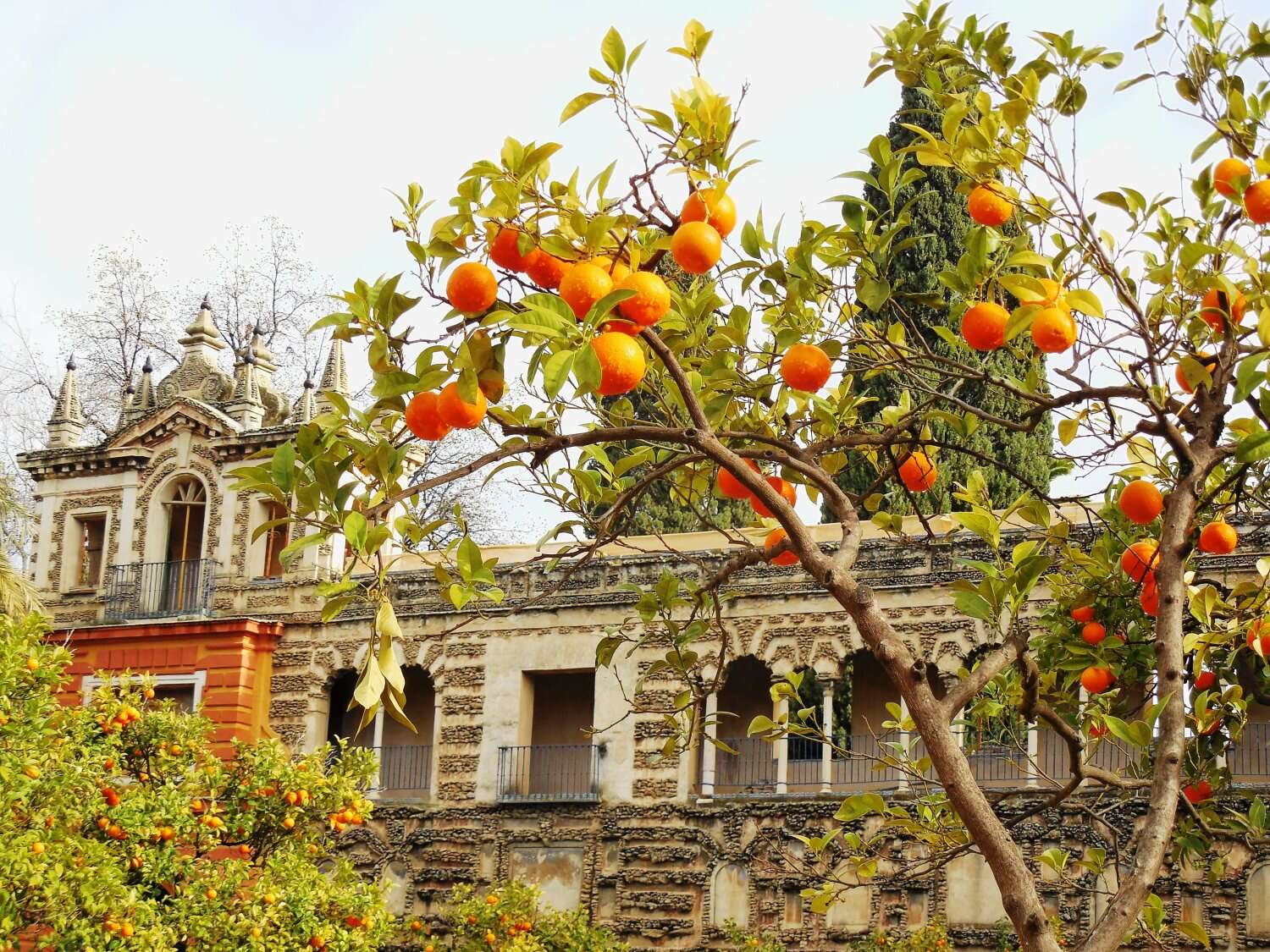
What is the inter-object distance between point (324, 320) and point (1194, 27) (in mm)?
2827

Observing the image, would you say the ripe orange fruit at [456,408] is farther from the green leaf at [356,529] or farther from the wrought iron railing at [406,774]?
the wrought iron railing at [406,774]

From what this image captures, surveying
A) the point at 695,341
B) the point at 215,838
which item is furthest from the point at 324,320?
the point at 215,838

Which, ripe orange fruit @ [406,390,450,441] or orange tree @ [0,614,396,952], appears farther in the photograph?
orange tree @ [0,614,396,952]

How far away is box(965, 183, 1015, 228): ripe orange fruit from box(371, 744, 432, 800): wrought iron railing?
1694 centimetres

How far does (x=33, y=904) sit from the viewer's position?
9.54 m

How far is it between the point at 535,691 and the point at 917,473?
53.5 feet

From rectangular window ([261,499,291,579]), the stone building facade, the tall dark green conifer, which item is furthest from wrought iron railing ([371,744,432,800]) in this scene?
the tall dark green conifer

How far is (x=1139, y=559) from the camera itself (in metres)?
4.69

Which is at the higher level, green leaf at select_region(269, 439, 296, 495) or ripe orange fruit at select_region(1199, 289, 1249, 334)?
ripe orange fruit at select_region(1199, 289, 1249, 334)

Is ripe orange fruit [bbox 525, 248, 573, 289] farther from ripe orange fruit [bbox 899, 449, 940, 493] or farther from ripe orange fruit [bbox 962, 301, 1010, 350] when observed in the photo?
ripe orange fruit [bbox 899, 449, 940, 493]

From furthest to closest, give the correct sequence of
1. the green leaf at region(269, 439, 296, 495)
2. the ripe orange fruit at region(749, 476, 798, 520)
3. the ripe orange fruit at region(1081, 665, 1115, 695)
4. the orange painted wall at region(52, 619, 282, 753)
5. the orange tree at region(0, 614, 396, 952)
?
1. the orange painted wall at region(52, 619, 282, 753)
2. the orange tree at region(0, 614, 396, 952)
3. the ripe orange fruit at region(1081, 665, 1115, 695)
4. the ripe orange fruit at region(749, 476, 798, 520)
5. the green leaf at region(269, 439, 296, 495)

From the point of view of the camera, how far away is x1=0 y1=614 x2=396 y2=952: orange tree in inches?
366

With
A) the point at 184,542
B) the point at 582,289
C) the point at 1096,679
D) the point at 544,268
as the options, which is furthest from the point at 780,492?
the point at 184,542

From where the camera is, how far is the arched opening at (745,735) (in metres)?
18.9
